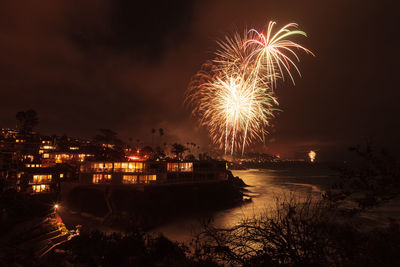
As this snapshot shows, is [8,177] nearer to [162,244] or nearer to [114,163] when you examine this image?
[114,163]

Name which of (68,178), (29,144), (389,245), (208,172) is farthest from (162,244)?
(29,144)

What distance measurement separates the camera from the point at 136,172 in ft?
140

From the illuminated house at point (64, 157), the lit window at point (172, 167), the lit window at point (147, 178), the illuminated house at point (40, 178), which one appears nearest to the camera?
the lit window at point (147, 178)

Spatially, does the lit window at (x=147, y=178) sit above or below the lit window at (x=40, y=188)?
above

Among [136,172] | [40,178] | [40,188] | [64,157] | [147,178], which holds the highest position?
[64,157]

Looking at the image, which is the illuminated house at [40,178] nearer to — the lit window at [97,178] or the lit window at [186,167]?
the lit window at [97,178]

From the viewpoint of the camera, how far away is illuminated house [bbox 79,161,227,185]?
4181 cm

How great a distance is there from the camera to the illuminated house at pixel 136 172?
41812mm

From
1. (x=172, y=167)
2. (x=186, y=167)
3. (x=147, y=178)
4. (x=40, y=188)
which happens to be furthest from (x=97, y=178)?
(x=186, y=167)

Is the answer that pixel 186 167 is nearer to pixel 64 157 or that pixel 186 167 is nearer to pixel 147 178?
pixel 147 178

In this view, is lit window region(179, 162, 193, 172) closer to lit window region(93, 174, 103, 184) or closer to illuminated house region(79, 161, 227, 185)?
illuminated house region(79, 161, 227, 185)

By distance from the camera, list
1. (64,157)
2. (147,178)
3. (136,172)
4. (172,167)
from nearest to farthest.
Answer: (136,172) → (147,178) → (172,167) → (64,157)

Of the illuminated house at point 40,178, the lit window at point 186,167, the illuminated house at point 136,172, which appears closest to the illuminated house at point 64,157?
the illuminated house at point 40,178

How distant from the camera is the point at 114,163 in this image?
140ft
